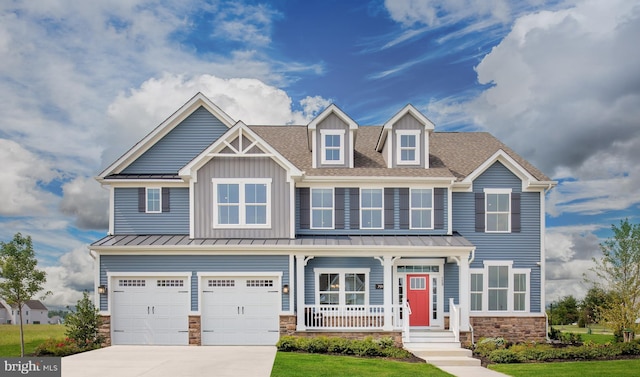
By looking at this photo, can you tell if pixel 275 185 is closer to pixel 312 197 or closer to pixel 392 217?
pixel 312 197

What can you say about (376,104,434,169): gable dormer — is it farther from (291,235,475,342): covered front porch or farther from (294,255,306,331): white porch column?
(294,255,306,331): white porch column

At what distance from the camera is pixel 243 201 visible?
20.5 metres

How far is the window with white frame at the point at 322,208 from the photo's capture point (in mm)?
21438

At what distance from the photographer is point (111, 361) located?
15.6 metres

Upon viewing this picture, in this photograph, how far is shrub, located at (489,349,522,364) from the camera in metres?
17.0

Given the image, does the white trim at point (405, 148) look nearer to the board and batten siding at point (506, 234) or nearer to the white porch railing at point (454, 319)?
the board and batten siding at point (506, 234)

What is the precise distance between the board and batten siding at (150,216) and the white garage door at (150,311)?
216 cm

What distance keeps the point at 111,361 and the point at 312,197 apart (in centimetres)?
943

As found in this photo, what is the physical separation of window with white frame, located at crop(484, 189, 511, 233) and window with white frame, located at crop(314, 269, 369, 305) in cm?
554

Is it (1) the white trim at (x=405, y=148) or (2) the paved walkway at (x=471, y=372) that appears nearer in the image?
(2) the paved walkway at (x=471, y=372)

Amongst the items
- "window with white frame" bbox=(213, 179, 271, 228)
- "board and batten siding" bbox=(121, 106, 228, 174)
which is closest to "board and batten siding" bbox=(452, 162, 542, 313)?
"window with white frame" bbox=(213, 179, 271, 228)

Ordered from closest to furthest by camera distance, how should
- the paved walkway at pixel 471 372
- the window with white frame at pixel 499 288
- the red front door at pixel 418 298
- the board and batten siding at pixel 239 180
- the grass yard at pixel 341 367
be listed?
the grass yard at pixel 341 367, the paved walkway at pixel 471 372, the board and batten siding at pixel 239 180, the red front door at pixel 418 298, the window with white frame at pixel 499 288

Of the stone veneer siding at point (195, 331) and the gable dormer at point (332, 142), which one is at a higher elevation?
the gable dormer at point (332, 142)

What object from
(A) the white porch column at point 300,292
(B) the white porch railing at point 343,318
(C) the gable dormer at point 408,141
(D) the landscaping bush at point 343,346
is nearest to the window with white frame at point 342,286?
(B) the white porch railing at point 343,318
